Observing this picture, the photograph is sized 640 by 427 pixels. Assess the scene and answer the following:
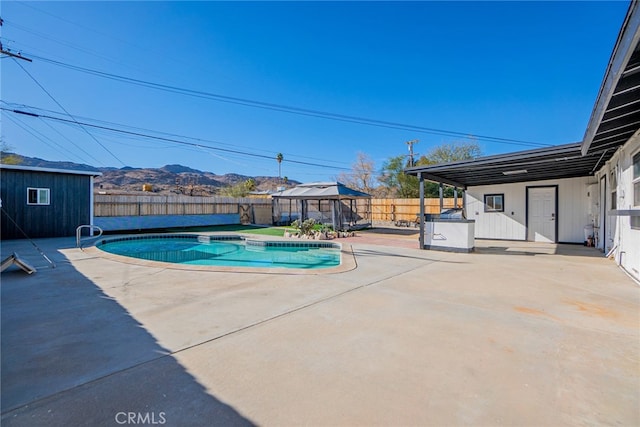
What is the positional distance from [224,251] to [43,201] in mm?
7682

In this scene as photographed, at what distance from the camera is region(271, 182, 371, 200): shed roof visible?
1568cm

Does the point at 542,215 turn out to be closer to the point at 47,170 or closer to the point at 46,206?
the point at 47,170

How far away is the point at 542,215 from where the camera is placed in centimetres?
1119

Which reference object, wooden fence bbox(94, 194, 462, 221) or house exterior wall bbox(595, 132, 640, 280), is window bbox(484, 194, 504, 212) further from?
wooden fence bbox(94, 194, 462, 221)

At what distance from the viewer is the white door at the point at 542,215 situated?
1098 cm

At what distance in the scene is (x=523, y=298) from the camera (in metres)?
4.45

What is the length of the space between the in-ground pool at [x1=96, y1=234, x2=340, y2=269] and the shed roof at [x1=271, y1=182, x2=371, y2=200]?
177 inches

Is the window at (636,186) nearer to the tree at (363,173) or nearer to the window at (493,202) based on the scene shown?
the window at (493,202)

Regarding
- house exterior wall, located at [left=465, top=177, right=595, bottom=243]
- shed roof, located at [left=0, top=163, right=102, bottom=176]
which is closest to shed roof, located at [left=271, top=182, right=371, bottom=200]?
house exterior wall, located at [left=465, top=177, right=595, bottom=243]

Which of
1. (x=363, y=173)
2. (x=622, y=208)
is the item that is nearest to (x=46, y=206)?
(x=622, y=208)

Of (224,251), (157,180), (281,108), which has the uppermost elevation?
(281,108)

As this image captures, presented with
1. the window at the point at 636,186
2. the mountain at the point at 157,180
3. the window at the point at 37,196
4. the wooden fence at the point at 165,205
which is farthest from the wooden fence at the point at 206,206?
the mountain at the point at 157,180

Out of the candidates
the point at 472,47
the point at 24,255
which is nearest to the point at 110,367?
the point at 24,255

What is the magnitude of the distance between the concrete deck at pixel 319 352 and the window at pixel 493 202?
7.03 meters
